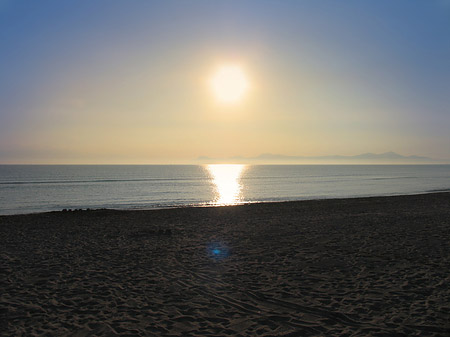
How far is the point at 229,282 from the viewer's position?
8625mm

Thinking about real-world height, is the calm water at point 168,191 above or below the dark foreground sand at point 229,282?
above

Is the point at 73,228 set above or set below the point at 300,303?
above

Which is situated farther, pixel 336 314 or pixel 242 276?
pixel 242 276

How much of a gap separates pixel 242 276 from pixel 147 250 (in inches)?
189

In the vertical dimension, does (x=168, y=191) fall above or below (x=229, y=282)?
above

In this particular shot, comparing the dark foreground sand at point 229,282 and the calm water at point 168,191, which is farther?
the calm water at point 168,191

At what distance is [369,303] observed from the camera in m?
7.00

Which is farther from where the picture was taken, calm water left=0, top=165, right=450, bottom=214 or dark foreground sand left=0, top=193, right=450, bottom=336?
calm water left=0, top=165, right=450, bottom=214

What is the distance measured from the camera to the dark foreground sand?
6.14m

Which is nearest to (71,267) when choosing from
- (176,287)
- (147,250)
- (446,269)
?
(147,250)

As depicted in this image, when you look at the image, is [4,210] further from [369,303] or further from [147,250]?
[369,303]

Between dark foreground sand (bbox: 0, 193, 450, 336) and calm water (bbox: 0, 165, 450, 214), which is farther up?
calm water (bbox: 0, 165, 450, 214)

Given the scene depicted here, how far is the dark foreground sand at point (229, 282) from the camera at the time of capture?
6137mm

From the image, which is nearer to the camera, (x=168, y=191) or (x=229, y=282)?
(x=229, y=282)
